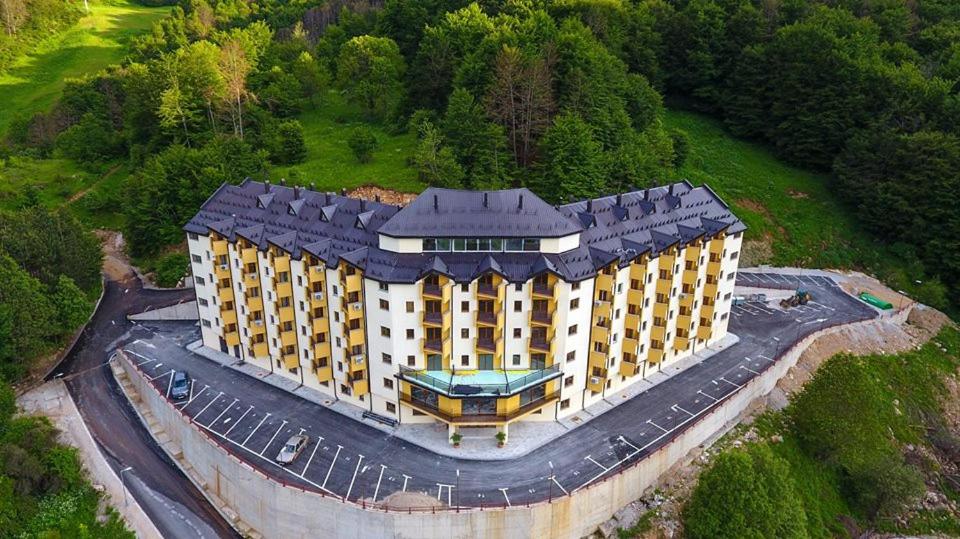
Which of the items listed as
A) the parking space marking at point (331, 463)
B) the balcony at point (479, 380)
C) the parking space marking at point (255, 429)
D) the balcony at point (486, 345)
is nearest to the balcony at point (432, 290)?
the balcony at point (486, 345)

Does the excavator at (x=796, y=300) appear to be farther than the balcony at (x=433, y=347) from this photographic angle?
Yes

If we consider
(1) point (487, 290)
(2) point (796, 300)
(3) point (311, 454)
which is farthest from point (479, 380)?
(2) point (796, 300)

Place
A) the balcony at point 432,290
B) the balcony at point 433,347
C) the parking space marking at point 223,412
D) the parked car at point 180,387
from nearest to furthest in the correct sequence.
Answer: the balcony at point 432,290 → the balcony at point 433,347 → the parking space marking at point 223,412 → the parked car at point 180,387

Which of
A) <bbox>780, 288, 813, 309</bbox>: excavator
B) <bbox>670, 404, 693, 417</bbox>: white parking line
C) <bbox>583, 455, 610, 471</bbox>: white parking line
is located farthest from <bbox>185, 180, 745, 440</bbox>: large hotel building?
<bbox>780, 288, 813, 309</bbox>: excavator

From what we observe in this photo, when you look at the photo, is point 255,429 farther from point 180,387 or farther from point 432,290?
point 432,290

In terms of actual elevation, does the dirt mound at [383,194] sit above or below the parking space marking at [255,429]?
above

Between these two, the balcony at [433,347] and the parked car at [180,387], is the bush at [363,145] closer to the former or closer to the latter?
the parked car at [180,387]
